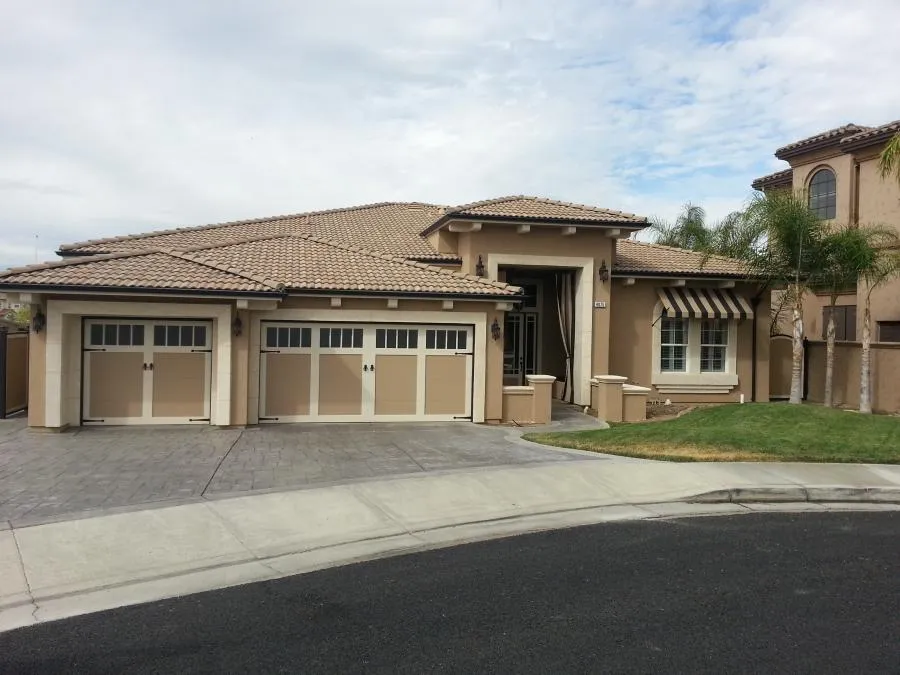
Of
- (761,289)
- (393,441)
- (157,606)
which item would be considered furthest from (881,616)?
(761,289)

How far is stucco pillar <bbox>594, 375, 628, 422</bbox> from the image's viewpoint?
55.8 feet

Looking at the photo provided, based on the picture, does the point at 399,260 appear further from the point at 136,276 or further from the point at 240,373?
the point at 136,276

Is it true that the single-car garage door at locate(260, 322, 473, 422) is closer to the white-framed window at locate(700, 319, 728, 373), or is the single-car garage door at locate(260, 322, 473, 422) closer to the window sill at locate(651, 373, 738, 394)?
the window sill at locate(651, 373, 738, 394)

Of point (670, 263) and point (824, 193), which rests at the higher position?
point (824, 193)

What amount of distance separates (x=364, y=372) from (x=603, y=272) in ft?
22.7

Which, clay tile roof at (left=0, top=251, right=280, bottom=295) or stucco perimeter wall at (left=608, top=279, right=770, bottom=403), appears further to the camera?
stucco perimeter wall at (left=608, top=279, right=770, bottom=403)

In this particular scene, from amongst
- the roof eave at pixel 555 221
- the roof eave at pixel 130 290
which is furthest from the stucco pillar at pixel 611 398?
the roof eave at pixel 130 290

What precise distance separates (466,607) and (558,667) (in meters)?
1.20

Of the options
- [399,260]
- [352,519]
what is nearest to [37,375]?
[399,260]

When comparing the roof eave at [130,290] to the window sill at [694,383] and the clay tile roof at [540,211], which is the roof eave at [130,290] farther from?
the window sill at [694,383]

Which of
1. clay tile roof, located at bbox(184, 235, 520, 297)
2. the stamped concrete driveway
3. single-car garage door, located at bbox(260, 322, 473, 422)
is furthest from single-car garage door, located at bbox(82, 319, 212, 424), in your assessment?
clay tile roof, located at bbox(184, 235, 520, 297)

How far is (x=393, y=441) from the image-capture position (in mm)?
13281

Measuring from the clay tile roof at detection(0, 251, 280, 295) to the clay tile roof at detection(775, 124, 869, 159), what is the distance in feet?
68.9

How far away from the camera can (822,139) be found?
2588 cm
